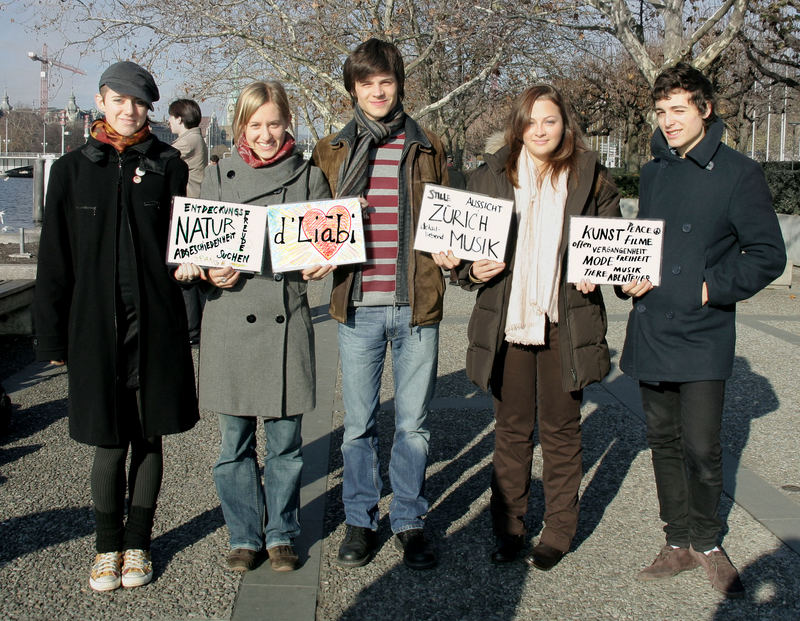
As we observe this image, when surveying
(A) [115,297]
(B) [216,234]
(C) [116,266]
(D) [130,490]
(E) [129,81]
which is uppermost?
(E) [129,81]

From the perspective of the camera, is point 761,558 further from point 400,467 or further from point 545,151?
point 545,151

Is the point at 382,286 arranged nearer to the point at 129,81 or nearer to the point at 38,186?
the point at 129,81

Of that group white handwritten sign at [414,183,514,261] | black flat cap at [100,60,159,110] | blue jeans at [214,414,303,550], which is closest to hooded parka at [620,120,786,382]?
white handwritten sign at [414,183,514,261]

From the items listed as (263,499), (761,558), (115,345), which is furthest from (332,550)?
(761,558)

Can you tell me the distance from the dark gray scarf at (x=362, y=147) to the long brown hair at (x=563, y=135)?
1.59 ft

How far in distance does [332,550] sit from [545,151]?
196 centimetres

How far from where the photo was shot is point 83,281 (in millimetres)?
3314

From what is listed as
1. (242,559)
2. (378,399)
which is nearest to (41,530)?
(242,559)

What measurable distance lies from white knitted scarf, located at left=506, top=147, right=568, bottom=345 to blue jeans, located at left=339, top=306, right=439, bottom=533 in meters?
0.39

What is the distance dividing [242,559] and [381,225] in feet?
4.96

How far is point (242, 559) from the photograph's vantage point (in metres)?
3.52

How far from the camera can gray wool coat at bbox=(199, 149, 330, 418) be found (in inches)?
135

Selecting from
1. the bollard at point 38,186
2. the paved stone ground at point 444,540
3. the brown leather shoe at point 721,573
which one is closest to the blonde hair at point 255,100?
the paved stone ground at point 444,540

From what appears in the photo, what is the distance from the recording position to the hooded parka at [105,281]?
329 cm
